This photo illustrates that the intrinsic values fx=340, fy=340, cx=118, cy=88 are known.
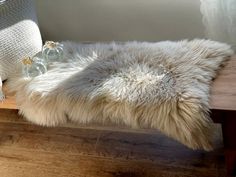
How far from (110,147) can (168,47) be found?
545 millimetres

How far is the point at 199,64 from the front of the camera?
1432 millimetres

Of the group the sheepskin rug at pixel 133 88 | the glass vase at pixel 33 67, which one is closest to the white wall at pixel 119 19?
the sheepskin rug at pixel 133 88

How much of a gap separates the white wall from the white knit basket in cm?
44

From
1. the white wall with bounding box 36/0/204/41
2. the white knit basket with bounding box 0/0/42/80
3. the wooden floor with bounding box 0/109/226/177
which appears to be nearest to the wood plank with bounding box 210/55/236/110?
the wooden floor with bounding box 0/109/226/177

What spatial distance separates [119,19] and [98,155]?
886mm

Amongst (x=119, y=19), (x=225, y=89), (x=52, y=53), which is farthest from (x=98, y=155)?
(x=119, y=19)

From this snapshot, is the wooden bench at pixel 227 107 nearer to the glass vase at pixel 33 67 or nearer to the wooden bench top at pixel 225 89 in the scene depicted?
the wooden bench top at pixel 225 89

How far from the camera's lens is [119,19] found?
2078mm

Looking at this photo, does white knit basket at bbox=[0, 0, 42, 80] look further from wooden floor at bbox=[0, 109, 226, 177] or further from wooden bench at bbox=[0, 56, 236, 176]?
wooden bench at bbox=[0, 56, 236, 176]

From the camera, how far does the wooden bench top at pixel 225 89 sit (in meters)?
1.22

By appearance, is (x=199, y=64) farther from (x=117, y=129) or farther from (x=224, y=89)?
(x=117, y=129)

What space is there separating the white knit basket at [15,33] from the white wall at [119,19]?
44 cm

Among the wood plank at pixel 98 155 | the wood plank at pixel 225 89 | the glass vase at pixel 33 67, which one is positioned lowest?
the wood plank at pixel 98 155

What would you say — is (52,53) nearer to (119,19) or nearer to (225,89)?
(119,19)
